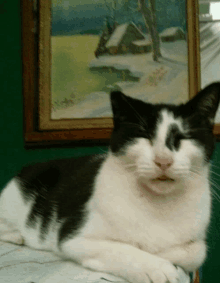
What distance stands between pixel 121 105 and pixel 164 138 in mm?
163

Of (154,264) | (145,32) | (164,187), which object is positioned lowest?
(154,264)

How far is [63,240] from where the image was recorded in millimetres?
781

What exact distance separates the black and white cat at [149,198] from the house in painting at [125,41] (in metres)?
0.73

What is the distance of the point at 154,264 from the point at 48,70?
1148 millimetres

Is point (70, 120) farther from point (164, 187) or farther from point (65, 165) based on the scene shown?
point (164, 187)

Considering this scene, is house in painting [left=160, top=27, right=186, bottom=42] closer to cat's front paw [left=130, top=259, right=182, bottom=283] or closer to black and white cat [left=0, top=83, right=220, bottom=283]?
black and white cat [left=0, top=83, right=220, bottom=283]

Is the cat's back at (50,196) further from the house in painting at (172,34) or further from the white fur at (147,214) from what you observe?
the house in painting at (172,34)

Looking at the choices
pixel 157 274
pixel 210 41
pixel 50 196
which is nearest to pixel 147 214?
pixel 157 274

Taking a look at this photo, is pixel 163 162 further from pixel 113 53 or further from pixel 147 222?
pixel 113 53

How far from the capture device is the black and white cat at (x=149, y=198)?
643mm

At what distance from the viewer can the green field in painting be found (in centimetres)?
142

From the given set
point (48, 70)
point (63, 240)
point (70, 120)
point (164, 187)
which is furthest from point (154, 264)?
point (48, 70)

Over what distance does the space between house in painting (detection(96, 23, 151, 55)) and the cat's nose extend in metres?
0.93

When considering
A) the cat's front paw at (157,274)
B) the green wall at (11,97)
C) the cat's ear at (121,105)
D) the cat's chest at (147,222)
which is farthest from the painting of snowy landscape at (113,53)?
the cat's front paw at (157,274)
